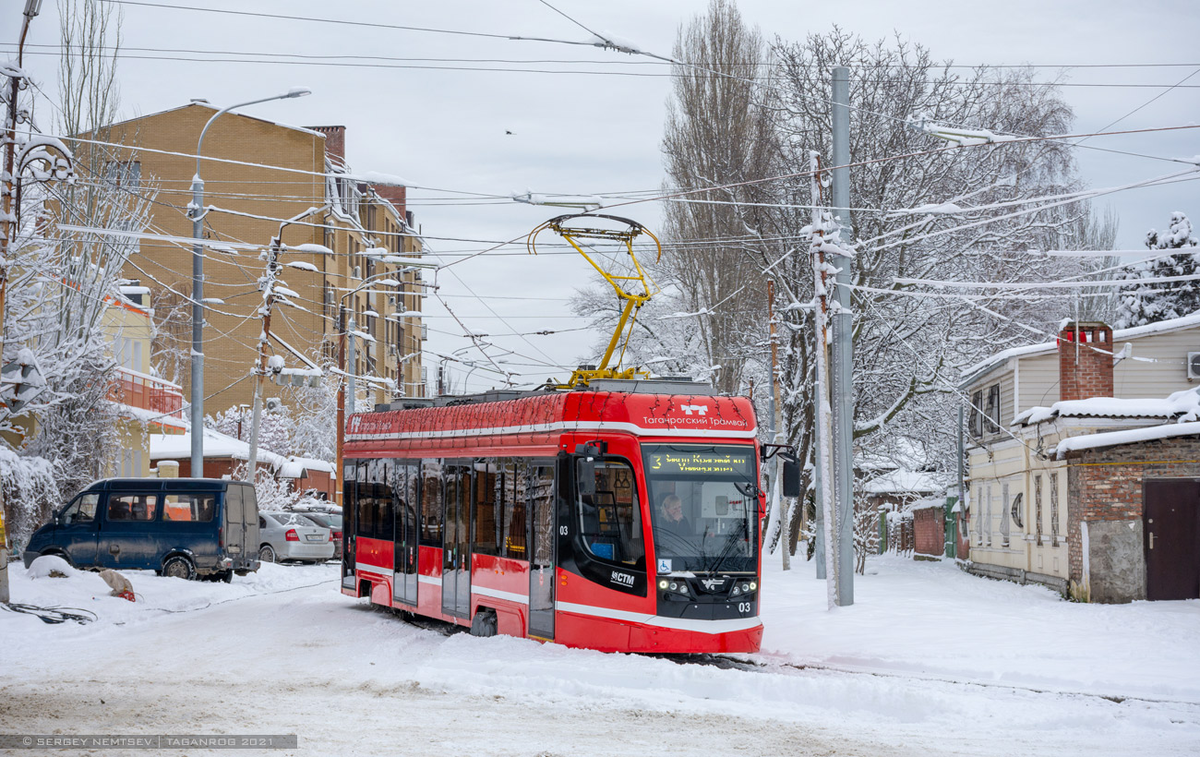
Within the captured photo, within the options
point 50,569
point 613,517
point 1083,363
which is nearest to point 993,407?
point 1083,363

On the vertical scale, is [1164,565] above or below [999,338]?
below

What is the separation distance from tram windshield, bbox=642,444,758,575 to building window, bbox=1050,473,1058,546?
1275 centimetres

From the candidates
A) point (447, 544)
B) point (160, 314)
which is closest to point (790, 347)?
point (447, 544)

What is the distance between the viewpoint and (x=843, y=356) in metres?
21.2

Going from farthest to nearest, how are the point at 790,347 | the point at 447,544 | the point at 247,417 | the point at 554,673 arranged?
the point at 247,417 → the point at 790,347 → the point at 447,544 → the point at 554,673

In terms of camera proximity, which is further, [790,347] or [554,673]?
[790,347]

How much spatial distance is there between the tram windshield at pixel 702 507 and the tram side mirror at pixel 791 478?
410mm

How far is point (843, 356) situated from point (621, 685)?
9845 millimetres

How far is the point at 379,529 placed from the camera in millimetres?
20922

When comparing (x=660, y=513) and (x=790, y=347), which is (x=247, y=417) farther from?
(x=660, y=513)

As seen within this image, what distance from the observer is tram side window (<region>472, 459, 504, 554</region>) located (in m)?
16.5

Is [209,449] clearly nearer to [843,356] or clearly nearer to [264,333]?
[264,333]

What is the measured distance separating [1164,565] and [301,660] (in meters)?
15.5

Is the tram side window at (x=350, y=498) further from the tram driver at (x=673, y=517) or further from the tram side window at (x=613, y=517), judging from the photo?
the tram driver at (x=673, y=517)
